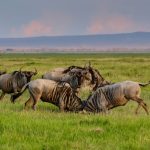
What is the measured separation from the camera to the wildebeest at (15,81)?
19109mm

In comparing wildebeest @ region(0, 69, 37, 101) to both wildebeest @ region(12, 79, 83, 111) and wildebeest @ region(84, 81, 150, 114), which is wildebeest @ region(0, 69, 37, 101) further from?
wildebeest @ region(84, 81, 150, 114)

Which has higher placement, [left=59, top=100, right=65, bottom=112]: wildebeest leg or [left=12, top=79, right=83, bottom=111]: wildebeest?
[left=12, top=79, right=83, bottom=111]: wildebeest

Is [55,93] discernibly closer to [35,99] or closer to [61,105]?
[61,105]

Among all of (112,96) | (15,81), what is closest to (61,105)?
(112,96)

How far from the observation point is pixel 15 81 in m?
19.2

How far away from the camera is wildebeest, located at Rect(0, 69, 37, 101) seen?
62.7 ft

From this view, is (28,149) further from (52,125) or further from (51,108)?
(51,108)

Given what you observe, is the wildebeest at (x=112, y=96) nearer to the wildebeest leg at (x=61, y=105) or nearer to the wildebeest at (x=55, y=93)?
the wildebeest at (x=55, y=93)

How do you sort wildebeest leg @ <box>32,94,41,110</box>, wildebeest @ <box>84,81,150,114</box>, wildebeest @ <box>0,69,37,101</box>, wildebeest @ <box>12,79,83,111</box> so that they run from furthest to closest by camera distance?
wildebeest @ <box>0,69,37,101</box> < wildebeest leg @ <box>32,94,41,110</box> < wildebeest @ <box>12,79,83,111</box> < wildebeest @ <box>84,81,150,114</box>

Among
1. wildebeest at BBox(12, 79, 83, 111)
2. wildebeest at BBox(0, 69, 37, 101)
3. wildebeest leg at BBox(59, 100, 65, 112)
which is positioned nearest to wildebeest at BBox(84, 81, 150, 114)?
wildebeest at BBox(12, 79, 83, 111)

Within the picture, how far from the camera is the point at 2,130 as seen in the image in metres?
9.68

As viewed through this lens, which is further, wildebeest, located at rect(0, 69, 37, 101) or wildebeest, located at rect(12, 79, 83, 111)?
wildebeest, located at rect(0, 69, 37, 101)

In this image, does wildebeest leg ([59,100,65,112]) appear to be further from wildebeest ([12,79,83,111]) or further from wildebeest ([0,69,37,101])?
wildebeest ([0,69,37,101])

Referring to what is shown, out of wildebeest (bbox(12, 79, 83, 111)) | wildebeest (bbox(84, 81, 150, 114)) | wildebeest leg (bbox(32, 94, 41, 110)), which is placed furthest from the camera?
wildebeest leg (bbox(32, 94, 41, 110))
